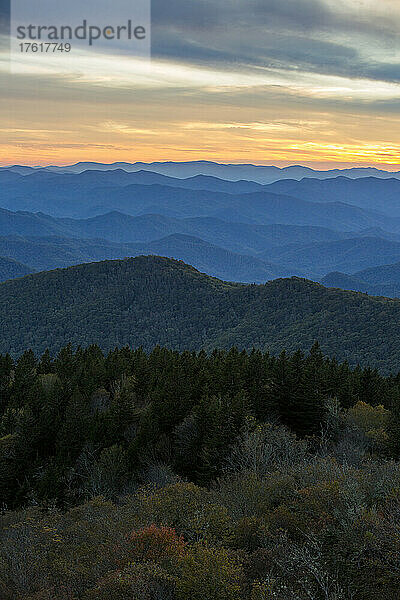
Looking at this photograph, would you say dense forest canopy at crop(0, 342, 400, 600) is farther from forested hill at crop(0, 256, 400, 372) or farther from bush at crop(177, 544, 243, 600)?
forested hill at crop(0, 256, 400, 372)

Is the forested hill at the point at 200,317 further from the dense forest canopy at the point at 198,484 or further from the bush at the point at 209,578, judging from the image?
the bush at the point at 209,578

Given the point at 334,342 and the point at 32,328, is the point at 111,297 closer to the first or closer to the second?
the point at 32,328

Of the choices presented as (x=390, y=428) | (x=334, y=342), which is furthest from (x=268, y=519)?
(x=334, y=342)

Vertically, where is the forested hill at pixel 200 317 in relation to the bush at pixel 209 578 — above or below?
below

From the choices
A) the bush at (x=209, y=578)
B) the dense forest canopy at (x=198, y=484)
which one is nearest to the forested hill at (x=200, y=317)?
the dense forest canopy at (x=198, y=484)

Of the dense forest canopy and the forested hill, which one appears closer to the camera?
the dense forest canopy

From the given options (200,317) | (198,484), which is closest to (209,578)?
(198,484)

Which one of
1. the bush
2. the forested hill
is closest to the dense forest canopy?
the bush

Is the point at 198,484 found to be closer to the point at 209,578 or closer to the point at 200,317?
the point at 209,578
